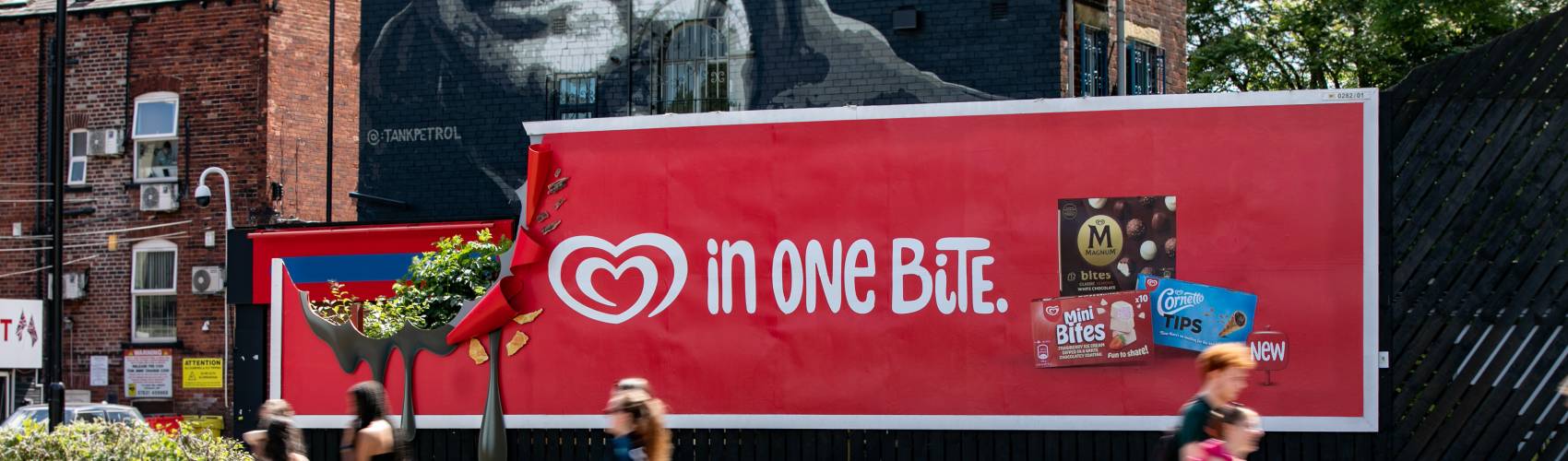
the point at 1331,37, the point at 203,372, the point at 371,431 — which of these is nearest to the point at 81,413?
the point at 203,372

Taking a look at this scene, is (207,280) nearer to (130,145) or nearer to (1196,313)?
(130,145)

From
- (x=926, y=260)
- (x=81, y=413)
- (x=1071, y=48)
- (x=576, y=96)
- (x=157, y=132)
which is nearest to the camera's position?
(x=926, y=260)

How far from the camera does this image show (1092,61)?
19266 millimetres

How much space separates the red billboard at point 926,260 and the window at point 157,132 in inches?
636

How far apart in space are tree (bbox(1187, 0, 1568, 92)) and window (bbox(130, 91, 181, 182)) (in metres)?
19.2

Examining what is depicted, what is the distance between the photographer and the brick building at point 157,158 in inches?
1109

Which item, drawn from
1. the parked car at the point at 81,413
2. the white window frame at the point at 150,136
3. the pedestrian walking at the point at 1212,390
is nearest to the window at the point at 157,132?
the white window frame at the point at 150,136

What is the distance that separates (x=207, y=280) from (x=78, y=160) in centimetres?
400

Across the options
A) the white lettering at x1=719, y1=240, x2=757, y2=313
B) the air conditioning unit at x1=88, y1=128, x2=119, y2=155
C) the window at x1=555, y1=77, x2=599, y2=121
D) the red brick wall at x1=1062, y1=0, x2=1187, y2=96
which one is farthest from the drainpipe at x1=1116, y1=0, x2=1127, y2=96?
the air conditioning unit at x1=88, y1=128, x2=119, y2=155

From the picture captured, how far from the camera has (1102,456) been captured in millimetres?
12984

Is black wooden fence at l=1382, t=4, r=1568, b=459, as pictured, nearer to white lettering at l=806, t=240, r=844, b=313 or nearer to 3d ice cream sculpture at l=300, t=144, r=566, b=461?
white lettering at l=806, t=240, r=844, b=313

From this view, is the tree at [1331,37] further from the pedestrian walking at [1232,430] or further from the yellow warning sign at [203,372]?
the pedestrian walking at [1232,430]

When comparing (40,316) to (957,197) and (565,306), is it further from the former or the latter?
(957,197)

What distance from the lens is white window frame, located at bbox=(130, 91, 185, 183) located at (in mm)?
28766
